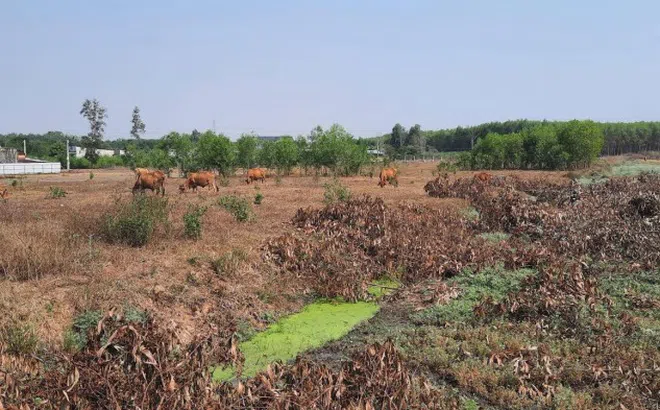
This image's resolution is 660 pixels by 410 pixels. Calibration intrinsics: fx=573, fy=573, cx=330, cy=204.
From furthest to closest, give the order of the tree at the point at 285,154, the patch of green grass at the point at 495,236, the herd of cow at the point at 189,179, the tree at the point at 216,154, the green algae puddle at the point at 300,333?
1. the tree at the point at 285,154
2. the tree at the point at 216,154
3. the herd of cow at the point at 189,179
4. the patch of green grass at the point at 495,236
5. the green algae puddle at the point at 300,333

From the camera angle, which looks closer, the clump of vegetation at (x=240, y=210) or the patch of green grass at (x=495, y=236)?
the clump of vegetation at (x=240, y=210)

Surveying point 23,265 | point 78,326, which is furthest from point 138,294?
point 23,265

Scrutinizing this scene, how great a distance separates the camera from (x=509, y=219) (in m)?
15.4

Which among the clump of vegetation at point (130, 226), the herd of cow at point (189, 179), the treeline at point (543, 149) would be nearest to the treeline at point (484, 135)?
the treeline at point (543, 149)

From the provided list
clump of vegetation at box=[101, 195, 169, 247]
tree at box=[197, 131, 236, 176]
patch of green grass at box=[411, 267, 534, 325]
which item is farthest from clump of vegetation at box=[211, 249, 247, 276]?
tree at box=[197, 131, 236, 176]

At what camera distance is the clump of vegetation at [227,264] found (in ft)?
31.6

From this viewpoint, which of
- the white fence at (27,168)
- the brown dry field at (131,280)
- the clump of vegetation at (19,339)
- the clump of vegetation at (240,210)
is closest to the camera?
the clump of vegetation at (19,339)

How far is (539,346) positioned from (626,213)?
34.9ft

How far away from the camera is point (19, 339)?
642cm

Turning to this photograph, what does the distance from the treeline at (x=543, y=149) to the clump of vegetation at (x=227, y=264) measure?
44.4 meters

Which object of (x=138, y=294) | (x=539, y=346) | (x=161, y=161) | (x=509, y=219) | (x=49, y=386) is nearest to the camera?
(x=49, y=386)

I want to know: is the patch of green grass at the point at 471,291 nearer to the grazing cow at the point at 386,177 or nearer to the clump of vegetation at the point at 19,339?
the clump of vegetation at the point at 19,339

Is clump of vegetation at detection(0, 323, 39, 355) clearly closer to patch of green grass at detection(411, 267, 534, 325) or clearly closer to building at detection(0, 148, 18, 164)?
patch of green grass at detection(411, 267, 534, 325)

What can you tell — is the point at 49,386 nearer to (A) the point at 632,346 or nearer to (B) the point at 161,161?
(A) the point at 632,346
